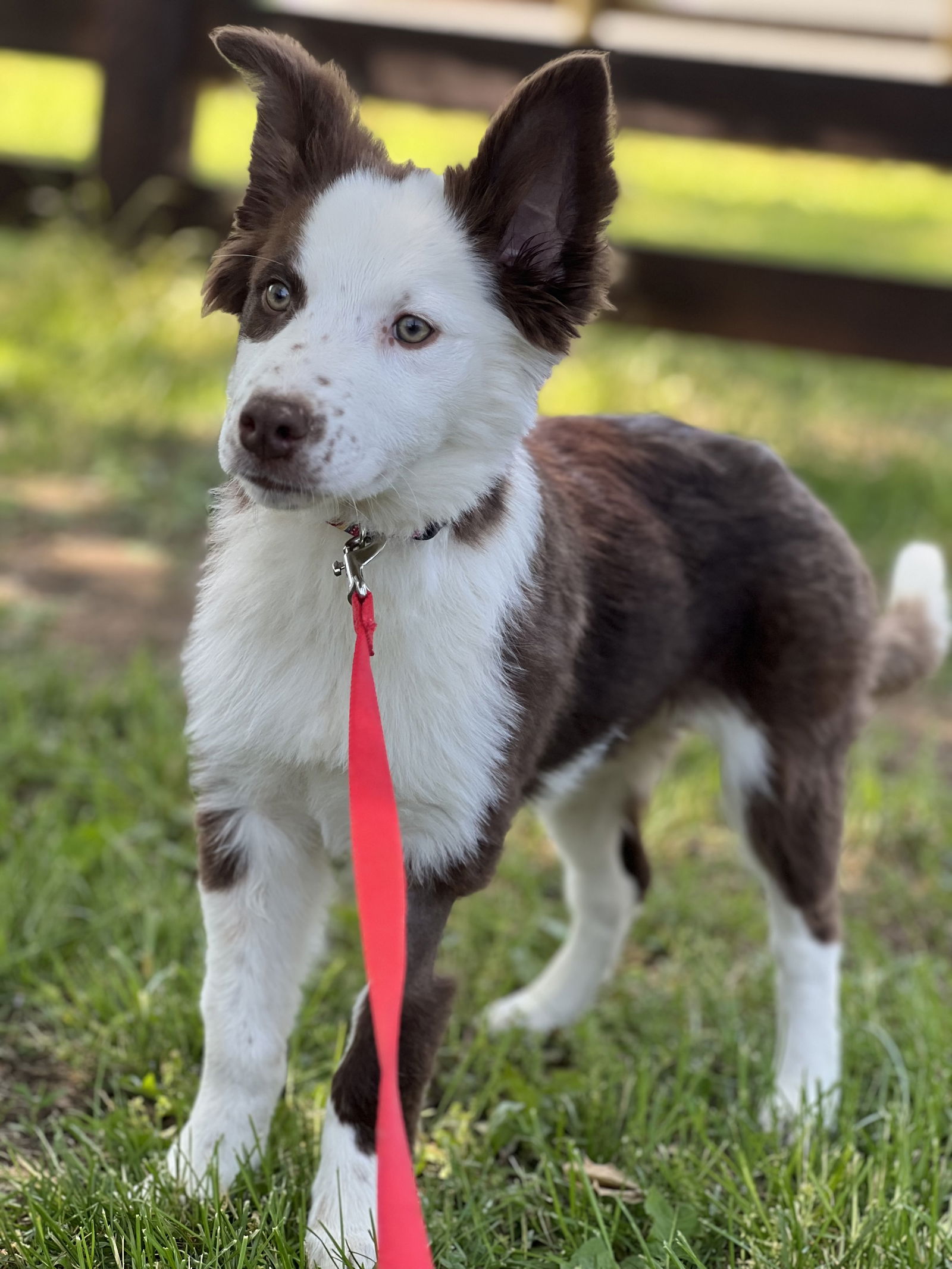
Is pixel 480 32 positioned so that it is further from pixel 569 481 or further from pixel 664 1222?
pixel 664 1222

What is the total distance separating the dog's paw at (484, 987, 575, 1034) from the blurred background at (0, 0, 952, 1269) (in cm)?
8

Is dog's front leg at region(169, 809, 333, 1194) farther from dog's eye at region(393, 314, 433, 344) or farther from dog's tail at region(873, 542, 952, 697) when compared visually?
dog's tail at region(873, 542, 952, 697)

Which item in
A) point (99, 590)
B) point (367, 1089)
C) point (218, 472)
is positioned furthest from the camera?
point (218, 472)

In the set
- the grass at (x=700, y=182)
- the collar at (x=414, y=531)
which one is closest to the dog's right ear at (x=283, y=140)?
the collar at (x=414, y=531)

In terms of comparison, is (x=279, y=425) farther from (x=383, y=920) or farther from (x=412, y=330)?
(x=383, y=920)

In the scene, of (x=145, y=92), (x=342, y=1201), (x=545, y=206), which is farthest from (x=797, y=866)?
(x=145, y=92)

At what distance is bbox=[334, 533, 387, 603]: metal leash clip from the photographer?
2.09 meters

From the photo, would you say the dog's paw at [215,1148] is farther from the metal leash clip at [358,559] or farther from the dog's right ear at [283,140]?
the dog's right ear at [283,140]

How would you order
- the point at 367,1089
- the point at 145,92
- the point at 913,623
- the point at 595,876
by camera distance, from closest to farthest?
the point at 367,1089 < the point at 595,876 < the point at 913,623 < the point at 145,92

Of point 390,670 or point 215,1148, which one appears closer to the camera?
point 390,670

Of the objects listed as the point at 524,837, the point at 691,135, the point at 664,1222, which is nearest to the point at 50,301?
the point at 691,135

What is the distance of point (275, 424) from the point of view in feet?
6.17

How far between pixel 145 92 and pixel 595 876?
16.7 feet

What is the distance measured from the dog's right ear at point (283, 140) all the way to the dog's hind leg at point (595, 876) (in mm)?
1431
